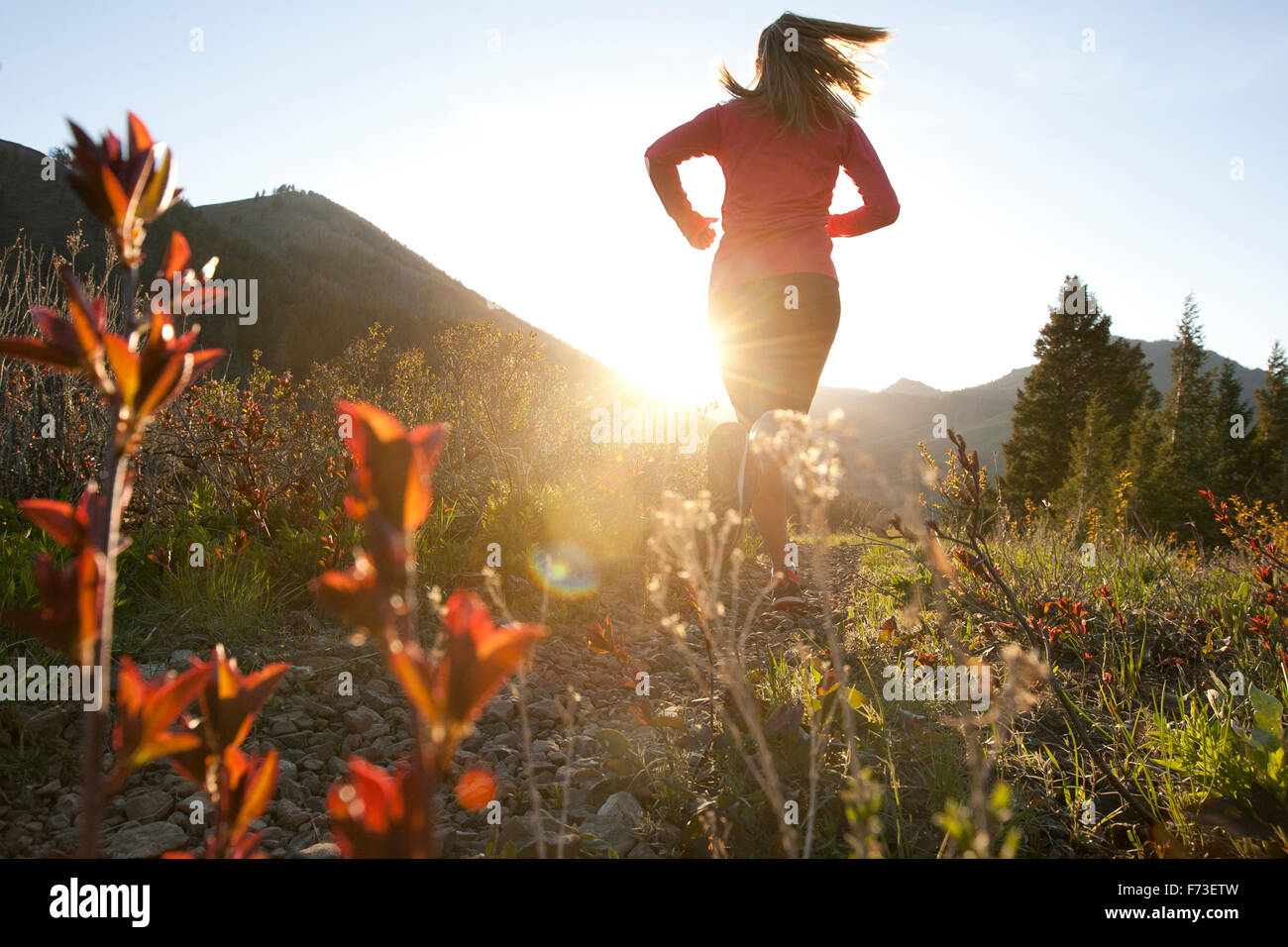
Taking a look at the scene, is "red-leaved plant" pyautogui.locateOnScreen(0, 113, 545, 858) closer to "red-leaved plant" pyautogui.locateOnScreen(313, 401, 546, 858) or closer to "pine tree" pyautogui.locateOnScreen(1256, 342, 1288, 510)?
"red-leaved plant" pyautogui.locateOnScreen(313, 401, 546, 858)

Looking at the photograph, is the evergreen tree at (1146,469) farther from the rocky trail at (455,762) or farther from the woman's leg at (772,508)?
the rocky trail at (455,762)

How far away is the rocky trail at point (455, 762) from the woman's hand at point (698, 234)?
6.58 ft

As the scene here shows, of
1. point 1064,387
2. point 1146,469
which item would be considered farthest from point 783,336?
point 1064,387

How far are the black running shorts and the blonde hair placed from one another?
2.53ft

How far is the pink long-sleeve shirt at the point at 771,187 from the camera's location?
3170 millimetres

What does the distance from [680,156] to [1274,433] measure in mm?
39714

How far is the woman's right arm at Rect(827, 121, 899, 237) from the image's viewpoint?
3291 millimetres

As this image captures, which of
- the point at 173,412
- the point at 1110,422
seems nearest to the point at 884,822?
the point at 173,412

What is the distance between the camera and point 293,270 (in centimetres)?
4031

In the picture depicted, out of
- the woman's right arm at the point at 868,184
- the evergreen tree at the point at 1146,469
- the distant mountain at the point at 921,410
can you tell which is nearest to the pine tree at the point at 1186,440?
the evergreen tree at the point at 1146,469

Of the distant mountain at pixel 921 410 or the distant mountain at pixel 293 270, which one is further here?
the distant mountain at pixel 921 410

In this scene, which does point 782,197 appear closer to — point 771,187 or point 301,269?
point 771,187

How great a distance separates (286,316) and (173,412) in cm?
3524
